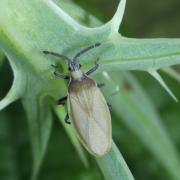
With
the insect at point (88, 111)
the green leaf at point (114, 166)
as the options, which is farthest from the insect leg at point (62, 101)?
the green leaf at point (114, 166)

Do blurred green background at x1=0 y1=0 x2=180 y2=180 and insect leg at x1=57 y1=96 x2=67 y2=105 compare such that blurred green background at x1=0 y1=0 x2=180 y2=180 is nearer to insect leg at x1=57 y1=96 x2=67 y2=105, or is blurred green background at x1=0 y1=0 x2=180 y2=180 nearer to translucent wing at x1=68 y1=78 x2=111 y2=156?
translucent wing at x1=68 y1=78 x2=111 y2=156

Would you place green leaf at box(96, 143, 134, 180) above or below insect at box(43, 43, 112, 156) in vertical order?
below

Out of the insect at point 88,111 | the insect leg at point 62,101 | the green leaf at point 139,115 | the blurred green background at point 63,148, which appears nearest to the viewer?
the insect at point 88,111

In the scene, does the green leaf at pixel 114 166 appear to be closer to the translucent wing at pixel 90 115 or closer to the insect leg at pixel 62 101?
the translucent wing at pixel 90 115

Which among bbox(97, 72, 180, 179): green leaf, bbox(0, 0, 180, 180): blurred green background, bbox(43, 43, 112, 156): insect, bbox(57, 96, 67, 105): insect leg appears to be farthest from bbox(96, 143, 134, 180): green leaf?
bbox(0, 0, 180, 180): blurred green background

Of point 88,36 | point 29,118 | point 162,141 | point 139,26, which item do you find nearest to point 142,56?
point 88,36

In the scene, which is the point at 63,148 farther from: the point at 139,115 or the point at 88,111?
the point at 88,111

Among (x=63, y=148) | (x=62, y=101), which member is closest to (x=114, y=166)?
(x=62, y=101)

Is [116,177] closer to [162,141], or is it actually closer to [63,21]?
[63,21]
